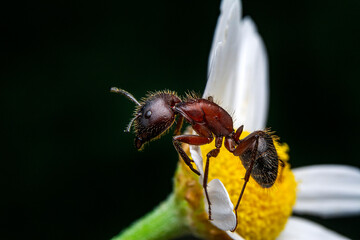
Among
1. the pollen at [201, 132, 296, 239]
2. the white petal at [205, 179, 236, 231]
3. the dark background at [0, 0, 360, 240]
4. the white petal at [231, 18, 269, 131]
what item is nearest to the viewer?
the white petal at [205, 179, 236, 231]

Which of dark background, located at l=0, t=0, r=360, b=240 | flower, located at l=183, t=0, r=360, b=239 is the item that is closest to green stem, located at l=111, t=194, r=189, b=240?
flower, located at l=183, t=0, r=360, b=239

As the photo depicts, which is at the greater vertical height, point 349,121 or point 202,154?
point 349,121

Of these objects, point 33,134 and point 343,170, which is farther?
point 33,134

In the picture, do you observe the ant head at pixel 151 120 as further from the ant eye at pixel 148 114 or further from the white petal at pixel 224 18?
the white petal at pixel 224 18

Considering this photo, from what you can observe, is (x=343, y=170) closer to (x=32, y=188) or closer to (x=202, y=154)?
(x=202, y=154)

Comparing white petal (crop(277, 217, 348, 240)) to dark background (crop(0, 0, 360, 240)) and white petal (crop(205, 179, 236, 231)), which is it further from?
dark background (crop(0, 0, 360, 240))

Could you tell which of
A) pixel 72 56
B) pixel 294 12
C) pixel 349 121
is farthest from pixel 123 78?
pixel 349 121

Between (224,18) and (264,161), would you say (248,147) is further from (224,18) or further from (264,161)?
(224,18)
